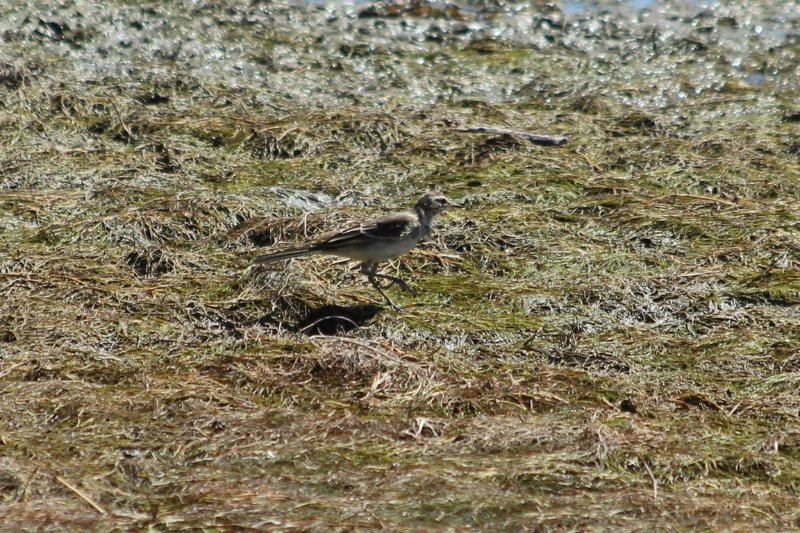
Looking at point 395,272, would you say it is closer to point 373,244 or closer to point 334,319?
point 373,244

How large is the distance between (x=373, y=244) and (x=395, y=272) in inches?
30.4

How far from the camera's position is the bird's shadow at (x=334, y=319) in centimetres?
807

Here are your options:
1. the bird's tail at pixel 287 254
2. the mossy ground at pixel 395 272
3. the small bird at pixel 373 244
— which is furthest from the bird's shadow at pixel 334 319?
the bird's tail at pixel 287 254

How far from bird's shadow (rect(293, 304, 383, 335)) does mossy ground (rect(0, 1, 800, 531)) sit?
27mm

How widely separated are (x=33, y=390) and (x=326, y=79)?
7946mm

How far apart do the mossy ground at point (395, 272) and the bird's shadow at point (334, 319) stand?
27 mm

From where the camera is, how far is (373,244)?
8453mm

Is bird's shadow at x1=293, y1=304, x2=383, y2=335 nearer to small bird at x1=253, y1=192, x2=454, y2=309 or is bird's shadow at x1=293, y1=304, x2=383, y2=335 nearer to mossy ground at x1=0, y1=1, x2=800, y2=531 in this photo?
mossy ground at x1=0, y1=1, x2=800, y2=531

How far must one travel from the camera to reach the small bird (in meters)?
8.41

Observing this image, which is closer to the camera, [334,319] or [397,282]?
[334,319]

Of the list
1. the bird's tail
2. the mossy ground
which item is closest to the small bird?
the bird's tail

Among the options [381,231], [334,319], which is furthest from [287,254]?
[381,231]

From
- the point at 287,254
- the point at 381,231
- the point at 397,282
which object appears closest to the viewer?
the point at 287,254

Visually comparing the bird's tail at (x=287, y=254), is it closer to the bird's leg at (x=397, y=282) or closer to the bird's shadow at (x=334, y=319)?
the bird's shadow at (x=334, y=319)
